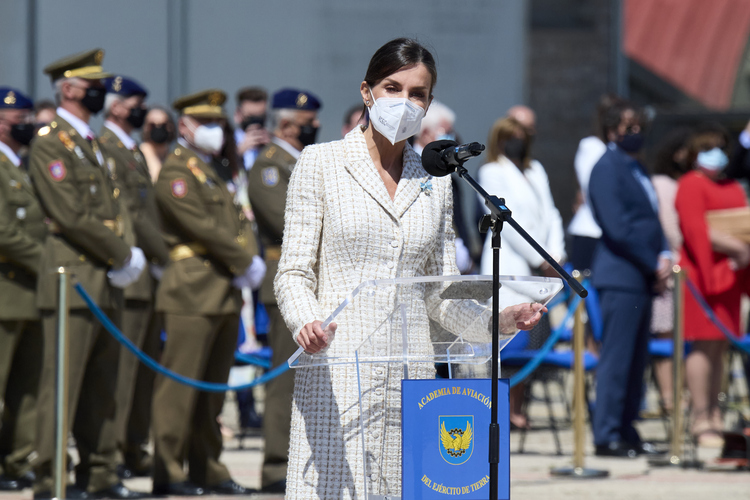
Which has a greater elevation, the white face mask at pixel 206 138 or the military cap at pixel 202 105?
the military cap at pixel 202 105

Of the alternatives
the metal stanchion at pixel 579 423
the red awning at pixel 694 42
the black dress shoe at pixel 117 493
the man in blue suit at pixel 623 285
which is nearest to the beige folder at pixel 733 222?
Answer: the man in blue suit at pixel 623 285

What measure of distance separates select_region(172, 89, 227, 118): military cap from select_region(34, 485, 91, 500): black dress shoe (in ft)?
7.05

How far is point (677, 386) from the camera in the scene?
7574mm

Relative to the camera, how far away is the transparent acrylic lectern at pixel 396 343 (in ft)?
10.5

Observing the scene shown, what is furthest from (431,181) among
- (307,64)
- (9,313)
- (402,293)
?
(307,64)

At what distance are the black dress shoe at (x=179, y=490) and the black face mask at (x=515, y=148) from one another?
3811 millimetres

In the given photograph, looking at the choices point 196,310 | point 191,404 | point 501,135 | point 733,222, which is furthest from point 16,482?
point 733,222

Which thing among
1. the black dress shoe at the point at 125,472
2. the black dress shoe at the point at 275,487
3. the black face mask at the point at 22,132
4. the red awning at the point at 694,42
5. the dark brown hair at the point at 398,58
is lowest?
the black dress shoe at the point at 125,472

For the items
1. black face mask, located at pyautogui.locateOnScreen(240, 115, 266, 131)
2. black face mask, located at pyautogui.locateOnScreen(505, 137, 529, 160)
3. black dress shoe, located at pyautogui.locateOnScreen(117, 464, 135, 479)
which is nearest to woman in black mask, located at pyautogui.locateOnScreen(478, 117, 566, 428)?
black face mask, located at pyautogui.locateOnScreen(505, 137, 529, 160)

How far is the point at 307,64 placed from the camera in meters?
12.0

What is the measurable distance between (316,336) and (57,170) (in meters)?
3.29

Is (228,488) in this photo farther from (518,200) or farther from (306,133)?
(518,200)

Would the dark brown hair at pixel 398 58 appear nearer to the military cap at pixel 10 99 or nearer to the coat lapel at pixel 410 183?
the coat lapel at pixel 410 183

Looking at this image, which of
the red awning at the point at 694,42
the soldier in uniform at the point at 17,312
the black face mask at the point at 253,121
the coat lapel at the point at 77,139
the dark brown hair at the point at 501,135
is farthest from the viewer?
the red awning at the point at 694,42
